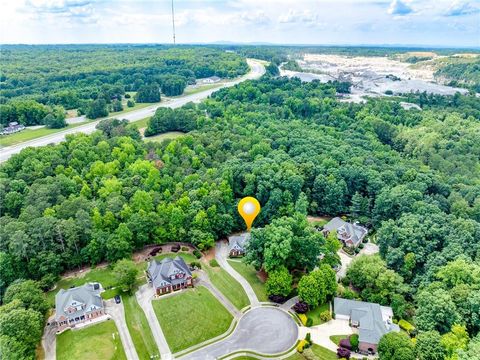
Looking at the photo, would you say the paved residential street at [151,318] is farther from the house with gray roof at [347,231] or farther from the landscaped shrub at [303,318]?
the house with gray roof at [347,231]

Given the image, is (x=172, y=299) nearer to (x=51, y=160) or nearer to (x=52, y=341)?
(x=52, y=341)

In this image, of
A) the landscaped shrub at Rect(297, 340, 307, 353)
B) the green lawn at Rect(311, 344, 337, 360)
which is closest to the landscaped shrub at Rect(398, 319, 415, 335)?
the green lawn at Rect(311, 344, 337, 360)

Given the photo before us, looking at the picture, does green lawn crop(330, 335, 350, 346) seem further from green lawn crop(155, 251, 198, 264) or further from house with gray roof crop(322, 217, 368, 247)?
green lawn crop(155, 251, 198, 264)

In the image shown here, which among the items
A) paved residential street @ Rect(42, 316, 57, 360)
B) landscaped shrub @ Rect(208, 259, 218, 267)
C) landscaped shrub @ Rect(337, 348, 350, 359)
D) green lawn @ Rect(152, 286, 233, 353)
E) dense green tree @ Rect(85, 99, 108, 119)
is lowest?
paved residential street @ Rect(42, 316, 57, 360)

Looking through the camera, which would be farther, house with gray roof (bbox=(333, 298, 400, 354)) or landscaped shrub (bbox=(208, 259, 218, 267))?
landscaped shrub (bbox=(208, 259, 218, 267))

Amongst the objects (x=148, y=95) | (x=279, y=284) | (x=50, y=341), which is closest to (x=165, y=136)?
(x=148, y=95)

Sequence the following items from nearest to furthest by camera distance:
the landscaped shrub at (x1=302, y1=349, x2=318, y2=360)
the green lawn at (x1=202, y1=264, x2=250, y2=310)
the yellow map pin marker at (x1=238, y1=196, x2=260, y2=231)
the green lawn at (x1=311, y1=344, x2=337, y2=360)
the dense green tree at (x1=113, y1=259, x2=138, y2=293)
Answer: the landscaped shrub at (x1=302, y1=349, x2=318, y2=360) → the green lawn at (x1=311, y1=344, x2=337, y2=360) → the dense green tree at (x1=113, y1=259, x2=138, y2=293) → the green lawn at (x1=202, y1=264, x2=250, y2=310) → the yellow map pin marker at (x1=238, y1=196, x2=260, y2=231)

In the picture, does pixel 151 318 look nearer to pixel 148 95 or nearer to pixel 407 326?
pixel 407 326

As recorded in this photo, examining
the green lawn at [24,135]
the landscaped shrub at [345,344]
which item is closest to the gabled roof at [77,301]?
the landscaped shrub at [345,344]
